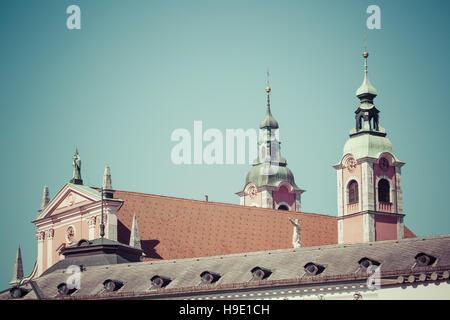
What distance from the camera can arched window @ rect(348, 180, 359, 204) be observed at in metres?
114

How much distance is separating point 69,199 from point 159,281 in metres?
→ 27.3

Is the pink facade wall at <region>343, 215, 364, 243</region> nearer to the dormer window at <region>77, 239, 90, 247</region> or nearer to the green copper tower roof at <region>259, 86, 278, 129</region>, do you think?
the dormer window at <region>77, 239, 90, 247</region>

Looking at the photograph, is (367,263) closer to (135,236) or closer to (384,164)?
(135,236)

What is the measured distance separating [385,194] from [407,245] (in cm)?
3739

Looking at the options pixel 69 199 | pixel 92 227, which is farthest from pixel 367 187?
pixel 69 199

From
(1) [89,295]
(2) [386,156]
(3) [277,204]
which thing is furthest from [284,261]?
(3) [277,204]

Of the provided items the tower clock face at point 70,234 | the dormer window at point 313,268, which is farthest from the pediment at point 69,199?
the dormer window at point 313,268

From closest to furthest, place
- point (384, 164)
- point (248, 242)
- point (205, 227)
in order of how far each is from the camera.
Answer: point (205, 227) → point (248, 242) → point (384, 164)

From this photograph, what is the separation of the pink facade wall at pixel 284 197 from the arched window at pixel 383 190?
22.9 meters

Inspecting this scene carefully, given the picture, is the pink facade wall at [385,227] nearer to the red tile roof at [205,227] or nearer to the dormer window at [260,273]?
the red tile roof at [205,227]

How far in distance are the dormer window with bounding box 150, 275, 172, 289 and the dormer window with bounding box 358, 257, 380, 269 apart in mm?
15459

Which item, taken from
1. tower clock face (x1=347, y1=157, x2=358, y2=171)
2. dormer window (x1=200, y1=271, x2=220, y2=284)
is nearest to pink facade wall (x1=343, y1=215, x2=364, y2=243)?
tower clock face (x1=347, y1=157, x2=358, y2=171)

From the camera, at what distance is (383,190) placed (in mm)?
114438
